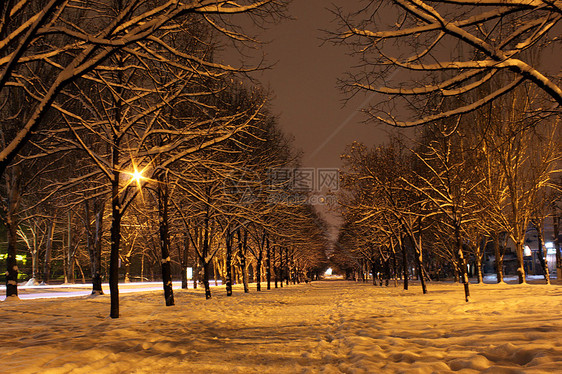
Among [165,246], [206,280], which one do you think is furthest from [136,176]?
[206,280]

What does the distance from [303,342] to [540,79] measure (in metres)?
5.99

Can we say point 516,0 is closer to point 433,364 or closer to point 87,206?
point 433,364

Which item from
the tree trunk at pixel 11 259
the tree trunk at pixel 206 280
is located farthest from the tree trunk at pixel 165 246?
the tree trunk at pixel 11 259

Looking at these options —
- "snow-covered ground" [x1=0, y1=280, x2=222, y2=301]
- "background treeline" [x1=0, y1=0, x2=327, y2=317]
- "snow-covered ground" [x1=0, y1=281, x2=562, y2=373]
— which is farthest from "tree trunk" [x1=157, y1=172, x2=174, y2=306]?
"snow-covered ground" [x1=0, y1=280, x2=222, y2=301]

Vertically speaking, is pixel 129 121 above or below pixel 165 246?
above

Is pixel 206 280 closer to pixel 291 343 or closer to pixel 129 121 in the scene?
pixel 129 121

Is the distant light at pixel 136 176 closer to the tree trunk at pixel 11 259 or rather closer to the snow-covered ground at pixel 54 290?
the tree trunk at pixel 11 259

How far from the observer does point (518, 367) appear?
4.88 metres

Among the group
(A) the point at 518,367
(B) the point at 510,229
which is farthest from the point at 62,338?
(B) the point at 510,229

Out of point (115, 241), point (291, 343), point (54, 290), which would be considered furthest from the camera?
point (54, 290)

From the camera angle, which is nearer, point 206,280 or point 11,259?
point 11,259

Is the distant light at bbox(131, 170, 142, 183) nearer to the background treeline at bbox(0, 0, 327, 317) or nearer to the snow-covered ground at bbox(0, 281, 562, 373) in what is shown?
the background treeline at bbox(0, 0, 327, 317)

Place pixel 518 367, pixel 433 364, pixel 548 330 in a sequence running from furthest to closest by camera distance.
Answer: pixel 548 330
pixel 433 364
pixel 518 367

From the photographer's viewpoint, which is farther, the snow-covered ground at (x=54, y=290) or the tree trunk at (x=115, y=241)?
the snow-covered ground at (x=54, y=290)
